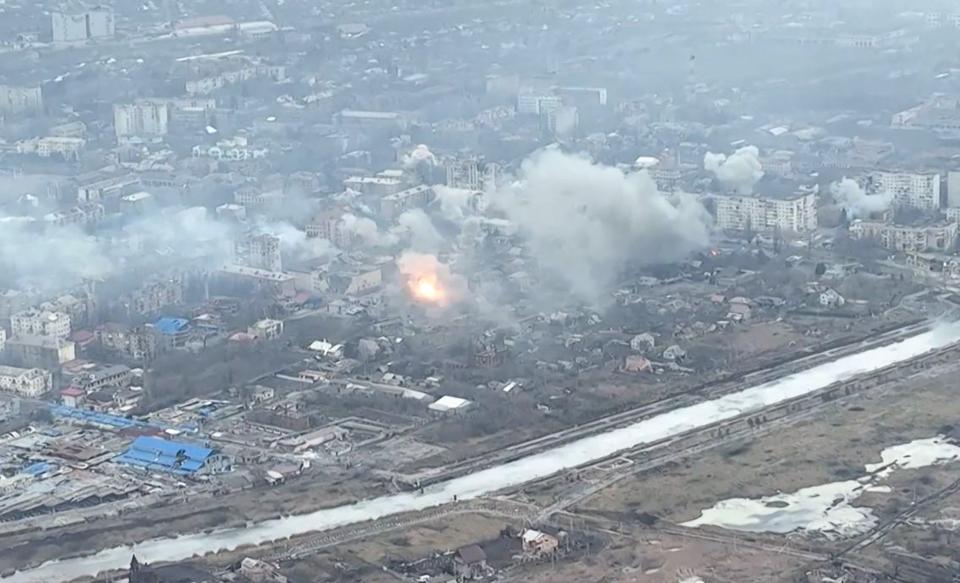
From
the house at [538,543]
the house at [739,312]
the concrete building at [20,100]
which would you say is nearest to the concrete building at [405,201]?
the house at [739,312]

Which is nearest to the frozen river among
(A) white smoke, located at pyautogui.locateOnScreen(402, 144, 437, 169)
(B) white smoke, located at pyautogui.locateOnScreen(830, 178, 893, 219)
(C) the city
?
(C) the city

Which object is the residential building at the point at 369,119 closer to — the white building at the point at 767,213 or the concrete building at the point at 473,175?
the concrete building at the point at 473,175

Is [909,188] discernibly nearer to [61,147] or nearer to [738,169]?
[738,169]

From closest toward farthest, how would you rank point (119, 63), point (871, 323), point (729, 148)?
1. point (871, 323)
2. point (729, 148)
3. point (119, 63)

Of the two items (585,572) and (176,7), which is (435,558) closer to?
(585,572)

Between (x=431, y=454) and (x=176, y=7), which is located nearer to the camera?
(x=431, y=454)

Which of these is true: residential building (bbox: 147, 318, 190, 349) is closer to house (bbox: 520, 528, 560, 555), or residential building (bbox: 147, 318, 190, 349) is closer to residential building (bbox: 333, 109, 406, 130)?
house (bbox: 520, 528, 560, 555)

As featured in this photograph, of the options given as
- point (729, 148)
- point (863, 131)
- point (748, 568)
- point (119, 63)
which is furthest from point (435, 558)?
point (119, 63)

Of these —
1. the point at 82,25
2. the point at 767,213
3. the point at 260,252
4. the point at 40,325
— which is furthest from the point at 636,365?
the point at 82,25
